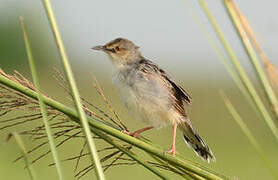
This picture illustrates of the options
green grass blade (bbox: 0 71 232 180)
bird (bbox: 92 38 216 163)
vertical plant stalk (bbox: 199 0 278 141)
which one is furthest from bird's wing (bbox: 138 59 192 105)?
vertical plant stalk (bbox: 199 0 278 141)

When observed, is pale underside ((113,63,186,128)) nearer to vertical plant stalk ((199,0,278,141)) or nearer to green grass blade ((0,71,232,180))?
green grass blade ((0,71,232,180))

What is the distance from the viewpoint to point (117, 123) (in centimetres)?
303

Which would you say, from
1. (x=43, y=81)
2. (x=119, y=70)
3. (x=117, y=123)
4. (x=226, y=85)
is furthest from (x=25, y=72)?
(x=117, y=123)

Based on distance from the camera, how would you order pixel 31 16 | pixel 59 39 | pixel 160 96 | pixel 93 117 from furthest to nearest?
pixel 31 16, pixel 160 96, pixel 93 117, pixel 59 39

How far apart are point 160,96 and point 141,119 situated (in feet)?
0.78

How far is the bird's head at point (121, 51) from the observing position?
532cm

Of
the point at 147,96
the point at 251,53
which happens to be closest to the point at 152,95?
the point at 147,96

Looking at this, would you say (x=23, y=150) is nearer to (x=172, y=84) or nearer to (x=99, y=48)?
(x=172, y=84)

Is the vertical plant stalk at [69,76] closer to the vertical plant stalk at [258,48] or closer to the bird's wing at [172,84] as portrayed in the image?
the vertical plant stalk at [258,48]

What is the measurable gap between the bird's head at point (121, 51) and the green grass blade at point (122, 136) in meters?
2.62

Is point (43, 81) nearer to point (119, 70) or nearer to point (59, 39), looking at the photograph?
point (119, 70)

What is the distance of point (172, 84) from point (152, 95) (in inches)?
11.0

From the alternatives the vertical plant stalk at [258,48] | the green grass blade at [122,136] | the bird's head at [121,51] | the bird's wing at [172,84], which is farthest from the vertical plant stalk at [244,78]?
the bird's head at [121,51]

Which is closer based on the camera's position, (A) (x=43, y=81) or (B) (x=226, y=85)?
(A) (x=43, y=81)
